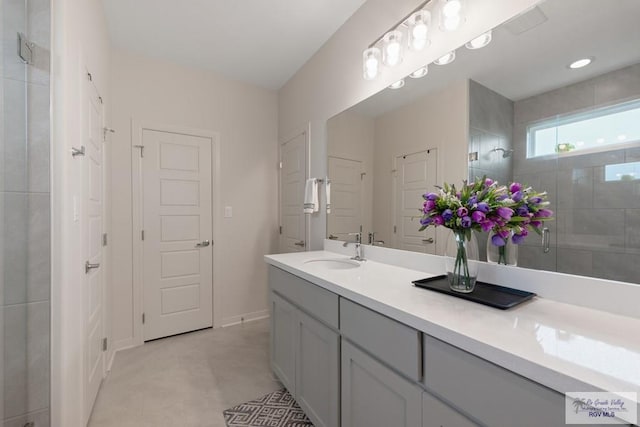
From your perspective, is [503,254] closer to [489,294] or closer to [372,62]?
[489,294]

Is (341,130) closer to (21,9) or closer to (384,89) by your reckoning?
(384,89)

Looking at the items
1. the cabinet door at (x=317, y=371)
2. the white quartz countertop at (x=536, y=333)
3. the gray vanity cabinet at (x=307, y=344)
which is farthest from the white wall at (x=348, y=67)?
the white quartz countertop at (x=536, y=333)

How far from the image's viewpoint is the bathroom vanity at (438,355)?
0.60 meters

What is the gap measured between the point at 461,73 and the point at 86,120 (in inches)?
79.7

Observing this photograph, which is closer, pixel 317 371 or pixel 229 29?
pixel 317 371

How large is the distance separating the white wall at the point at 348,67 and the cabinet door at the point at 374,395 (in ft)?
4.51

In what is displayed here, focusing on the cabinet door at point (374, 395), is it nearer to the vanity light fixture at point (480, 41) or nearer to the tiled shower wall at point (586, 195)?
the tiled shower wall at point (586, 195)

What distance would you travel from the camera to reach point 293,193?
115 inches

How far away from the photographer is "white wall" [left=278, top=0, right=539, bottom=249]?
129cm

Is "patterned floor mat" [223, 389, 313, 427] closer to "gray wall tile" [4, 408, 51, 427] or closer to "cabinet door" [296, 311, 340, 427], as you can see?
"cabinet door" [296, 311, 340, 427]

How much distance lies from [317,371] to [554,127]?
1.49m

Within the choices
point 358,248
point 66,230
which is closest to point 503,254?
point 358,248

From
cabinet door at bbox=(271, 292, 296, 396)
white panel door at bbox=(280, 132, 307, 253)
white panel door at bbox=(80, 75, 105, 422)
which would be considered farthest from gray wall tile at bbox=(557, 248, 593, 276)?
white panel door at bbox=(80, 75, 105, 422)

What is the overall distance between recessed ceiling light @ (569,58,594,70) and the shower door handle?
1.95 ft
